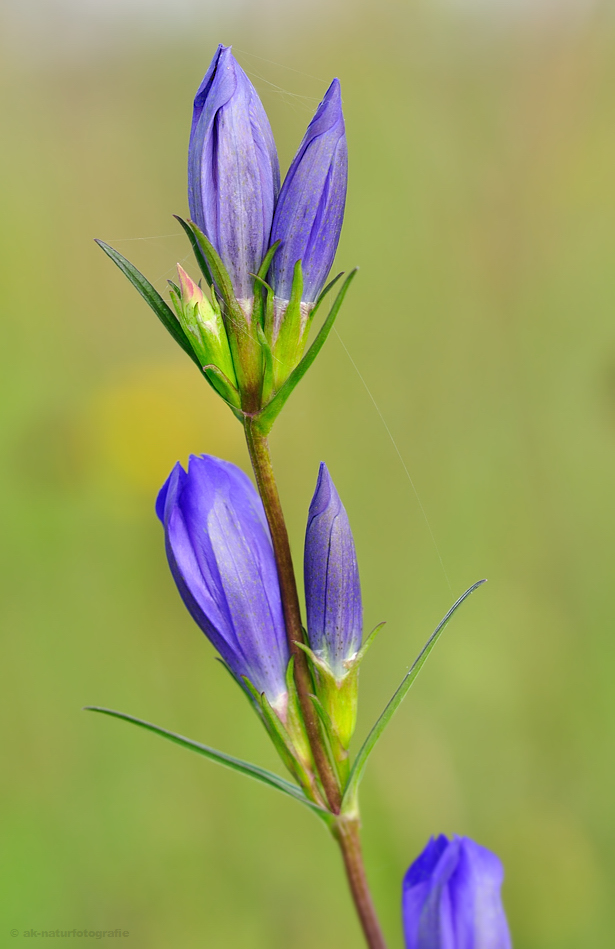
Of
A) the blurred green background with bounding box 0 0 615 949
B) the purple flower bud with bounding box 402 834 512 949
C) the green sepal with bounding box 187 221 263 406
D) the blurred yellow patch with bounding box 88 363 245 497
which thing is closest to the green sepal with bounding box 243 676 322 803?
the purple flower bud with bounding box 402 834 512 949

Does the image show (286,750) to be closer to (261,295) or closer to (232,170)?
(261,295)

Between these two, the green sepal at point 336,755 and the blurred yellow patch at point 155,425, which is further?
the blurred yellow patch at point 155,425

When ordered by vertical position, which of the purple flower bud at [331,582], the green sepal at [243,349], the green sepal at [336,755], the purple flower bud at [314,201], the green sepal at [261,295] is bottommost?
the green sepal at [336,755]

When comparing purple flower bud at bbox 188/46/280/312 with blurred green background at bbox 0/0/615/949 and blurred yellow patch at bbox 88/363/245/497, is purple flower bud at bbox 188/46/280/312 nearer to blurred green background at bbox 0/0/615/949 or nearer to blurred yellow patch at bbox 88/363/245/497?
blurred green background at bbox 0/0/615/949

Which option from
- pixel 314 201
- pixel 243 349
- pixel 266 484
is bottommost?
pixel 266 484

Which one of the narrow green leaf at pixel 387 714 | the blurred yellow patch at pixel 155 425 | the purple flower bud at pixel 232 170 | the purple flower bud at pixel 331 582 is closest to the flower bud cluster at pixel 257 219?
the purple flower bud at pixel 232 170

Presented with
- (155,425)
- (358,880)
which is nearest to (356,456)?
(155,425)

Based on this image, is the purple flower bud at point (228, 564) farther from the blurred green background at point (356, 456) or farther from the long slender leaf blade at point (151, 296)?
the blurred green background at point (356, 456)
